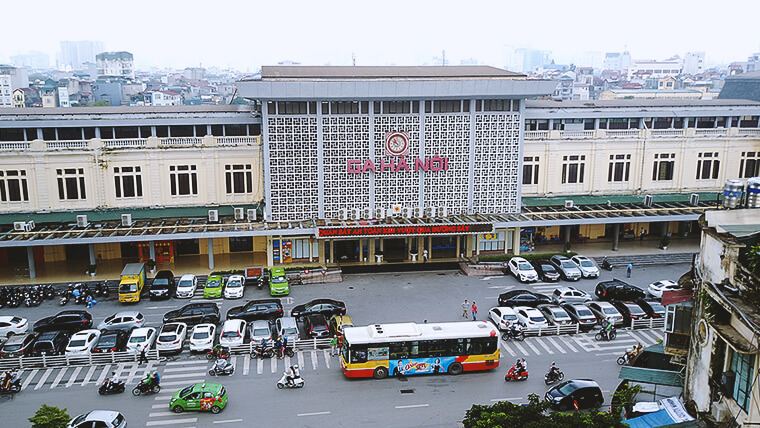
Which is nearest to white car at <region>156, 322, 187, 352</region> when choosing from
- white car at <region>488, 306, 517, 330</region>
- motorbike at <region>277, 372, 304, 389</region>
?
motorbike at <region>277, 372, 304, 389</region>

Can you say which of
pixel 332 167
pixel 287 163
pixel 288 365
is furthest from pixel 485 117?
pixel 288 365

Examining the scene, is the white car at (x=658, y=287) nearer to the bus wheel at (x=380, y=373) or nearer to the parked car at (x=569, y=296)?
the parked car at (x=569, y=296)

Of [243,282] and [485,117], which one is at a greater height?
[485,117]

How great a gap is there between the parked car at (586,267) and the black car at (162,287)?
89.6 feet

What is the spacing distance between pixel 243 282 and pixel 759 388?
3078cm

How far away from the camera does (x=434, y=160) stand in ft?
148

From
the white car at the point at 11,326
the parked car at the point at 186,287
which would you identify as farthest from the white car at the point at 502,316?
the white car at the point at 11,326

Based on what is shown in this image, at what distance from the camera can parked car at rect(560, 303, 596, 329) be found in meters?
34.2

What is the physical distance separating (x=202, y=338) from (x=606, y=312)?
→ 2170 cm

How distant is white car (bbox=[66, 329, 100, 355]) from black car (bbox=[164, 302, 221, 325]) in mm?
3961

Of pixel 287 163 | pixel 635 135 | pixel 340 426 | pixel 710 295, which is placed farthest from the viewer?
pixel 635 135

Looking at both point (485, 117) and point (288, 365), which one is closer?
point (288, 365)

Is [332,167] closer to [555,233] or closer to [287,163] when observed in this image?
[287,163]

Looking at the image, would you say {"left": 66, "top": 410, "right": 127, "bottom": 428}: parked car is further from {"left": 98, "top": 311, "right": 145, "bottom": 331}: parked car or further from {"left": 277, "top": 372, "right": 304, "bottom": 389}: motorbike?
{"left": 98, "top": 311, "right": 145, "bottom": 331}: parked car
